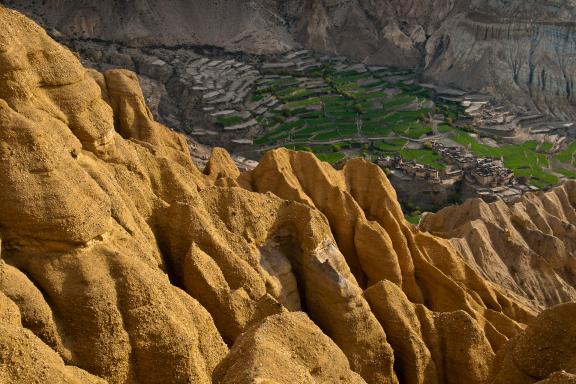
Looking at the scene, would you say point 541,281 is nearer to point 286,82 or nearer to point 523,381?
point 523,381

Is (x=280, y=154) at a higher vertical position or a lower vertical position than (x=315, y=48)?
higher

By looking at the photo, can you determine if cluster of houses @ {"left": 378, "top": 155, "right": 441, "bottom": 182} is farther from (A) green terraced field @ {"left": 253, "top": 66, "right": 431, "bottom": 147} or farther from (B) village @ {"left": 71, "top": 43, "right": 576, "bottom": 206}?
(A) green terraced field @ {"left": 253, "top": 66, "right": 431, "bottom": 147}

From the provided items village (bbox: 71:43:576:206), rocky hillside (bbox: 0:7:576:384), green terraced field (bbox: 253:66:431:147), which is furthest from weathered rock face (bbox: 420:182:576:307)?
green terraced field (bbox: 253:66:431:147)

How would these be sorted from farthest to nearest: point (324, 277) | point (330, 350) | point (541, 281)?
point (541, 281)
point (324, 277)
point (330, 350)

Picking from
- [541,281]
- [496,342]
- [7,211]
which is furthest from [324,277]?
[541,281]

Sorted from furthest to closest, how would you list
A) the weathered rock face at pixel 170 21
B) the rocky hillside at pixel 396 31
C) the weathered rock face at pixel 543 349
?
the weathered rock face at pixel 170 21 → the rocky hillside at pixel 396 31 → the weathered rock face at pixel 543 349

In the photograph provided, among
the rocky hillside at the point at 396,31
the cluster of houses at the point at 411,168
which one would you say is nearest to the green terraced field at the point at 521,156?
the cluster of houses at the point at 411,168

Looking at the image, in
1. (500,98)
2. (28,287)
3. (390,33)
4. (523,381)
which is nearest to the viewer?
(28,287)

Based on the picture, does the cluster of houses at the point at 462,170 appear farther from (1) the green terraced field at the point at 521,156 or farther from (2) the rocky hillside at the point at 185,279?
(2) the rocky hillside at the point at 185,279
